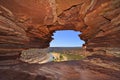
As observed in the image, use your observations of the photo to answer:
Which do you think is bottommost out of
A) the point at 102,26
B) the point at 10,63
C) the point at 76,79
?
the point at 76,79

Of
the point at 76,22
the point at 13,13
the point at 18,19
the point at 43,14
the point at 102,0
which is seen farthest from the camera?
the point at 76,22

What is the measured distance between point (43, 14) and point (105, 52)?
4.88 metres

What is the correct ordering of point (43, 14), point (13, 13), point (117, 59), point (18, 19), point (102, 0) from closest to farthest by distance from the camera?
point (117, 59) < point (102, 0) < point (13, 13) < point (18, 19) < point (43, 14)

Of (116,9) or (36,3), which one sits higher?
(36,3)

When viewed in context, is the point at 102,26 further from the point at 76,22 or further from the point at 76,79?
the point at 76,79

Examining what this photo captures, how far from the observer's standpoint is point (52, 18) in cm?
951

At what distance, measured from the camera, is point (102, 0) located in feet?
23.2

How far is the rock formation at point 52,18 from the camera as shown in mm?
6895

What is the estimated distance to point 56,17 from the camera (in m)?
9.43

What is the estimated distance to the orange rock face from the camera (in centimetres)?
692

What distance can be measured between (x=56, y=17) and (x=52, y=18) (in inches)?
12.7

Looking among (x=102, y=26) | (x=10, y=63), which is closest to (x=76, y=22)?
(x=102, y=26)

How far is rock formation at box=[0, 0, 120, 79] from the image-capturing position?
6895mm

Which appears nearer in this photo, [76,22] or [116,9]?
[116,9]
